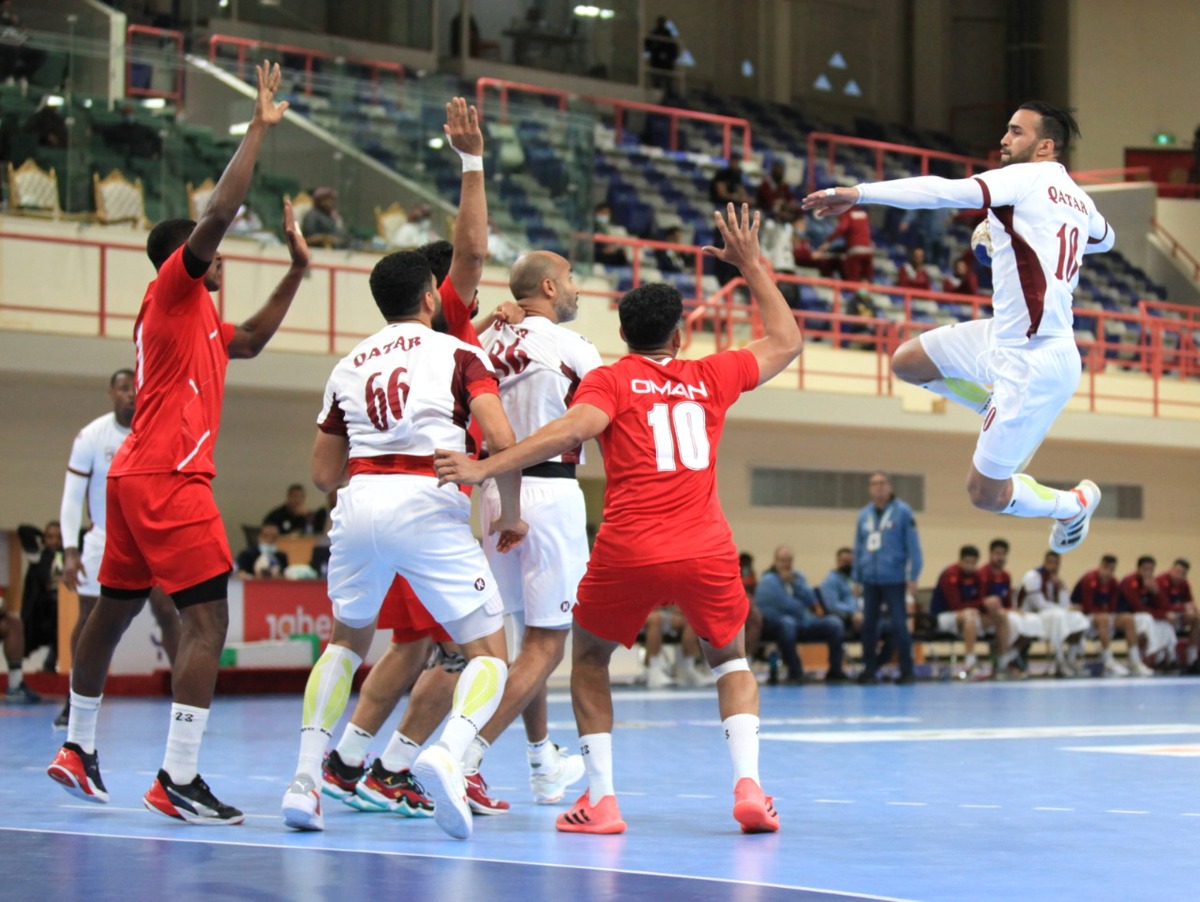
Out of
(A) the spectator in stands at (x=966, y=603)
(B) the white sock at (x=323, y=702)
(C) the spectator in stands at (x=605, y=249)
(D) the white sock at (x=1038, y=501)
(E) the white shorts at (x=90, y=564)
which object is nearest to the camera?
(B) the white sock at (x=323, y=702)

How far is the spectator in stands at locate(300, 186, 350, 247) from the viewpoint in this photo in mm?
17750

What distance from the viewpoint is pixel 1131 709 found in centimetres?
1292

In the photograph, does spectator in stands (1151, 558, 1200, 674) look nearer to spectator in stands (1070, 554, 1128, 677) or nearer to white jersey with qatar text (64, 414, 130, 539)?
spectator in stands (1070, 554, 1128, 677)

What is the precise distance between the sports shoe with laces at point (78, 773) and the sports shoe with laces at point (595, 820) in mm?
1777

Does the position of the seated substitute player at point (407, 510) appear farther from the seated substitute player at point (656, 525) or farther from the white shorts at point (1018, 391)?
the white shorts at point (1018, 391)

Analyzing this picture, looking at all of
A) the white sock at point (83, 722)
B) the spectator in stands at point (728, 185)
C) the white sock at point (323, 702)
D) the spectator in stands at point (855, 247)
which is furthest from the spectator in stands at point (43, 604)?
the spectator in stands at point (855, 247)

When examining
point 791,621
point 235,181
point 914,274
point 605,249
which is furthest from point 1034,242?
point 914,274

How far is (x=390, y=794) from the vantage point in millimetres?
6273

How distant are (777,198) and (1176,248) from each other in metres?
8.88

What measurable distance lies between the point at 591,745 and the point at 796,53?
28056 millimetres

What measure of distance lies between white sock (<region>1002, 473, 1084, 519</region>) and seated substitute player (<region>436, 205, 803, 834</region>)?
1704 millimetres

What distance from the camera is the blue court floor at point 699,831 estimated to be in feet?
14.9

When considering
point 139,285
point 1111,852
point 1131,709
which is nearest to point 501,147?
point 139,285

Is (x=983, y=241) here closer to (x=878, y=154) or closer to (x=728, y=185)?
(x=728, y=185)
